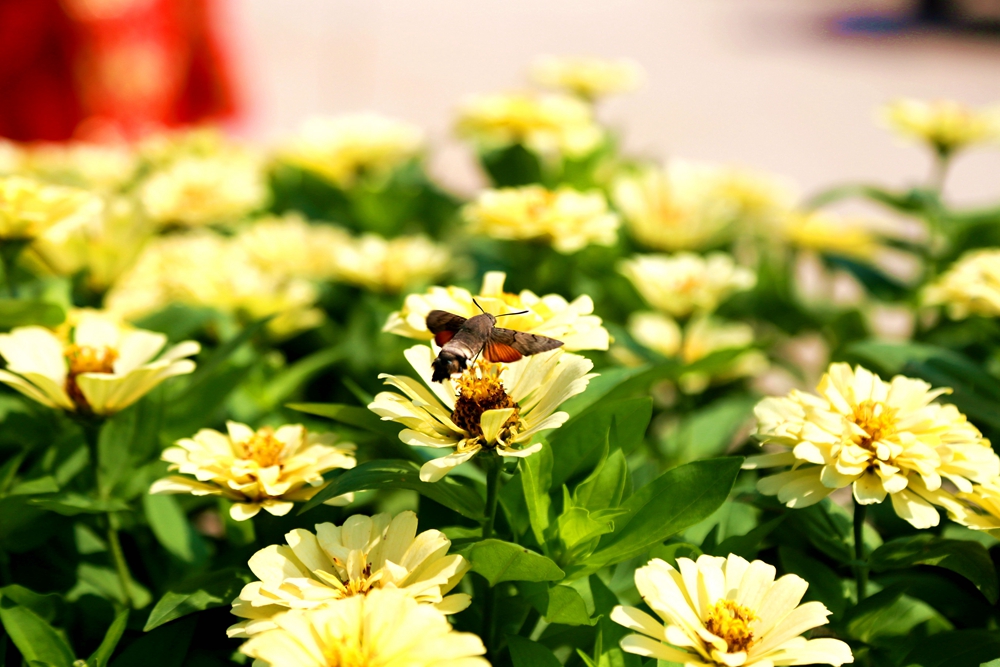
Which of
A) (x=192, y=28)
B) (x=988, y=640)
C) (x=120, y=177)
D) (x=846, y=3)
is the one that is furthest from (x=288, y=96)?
(x=846, y=3)

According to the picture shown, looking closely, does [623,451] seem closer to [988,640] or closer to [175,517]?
[988,640]

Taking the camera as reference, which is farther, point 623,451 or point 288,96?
point 288,96

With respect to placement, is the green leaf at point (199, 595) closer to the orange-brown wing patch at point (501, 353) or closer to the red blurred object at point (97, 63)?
the orange-brown wing patch at point (501, 353)

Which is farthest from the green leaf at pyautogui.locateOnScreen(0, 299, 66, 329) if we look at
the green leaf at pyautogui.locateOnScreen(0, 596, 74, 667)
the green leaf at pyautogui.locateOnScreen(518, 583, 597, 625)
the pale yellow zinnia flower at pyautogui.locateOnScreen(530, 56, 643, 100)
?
the pale yellow zinnia flower at pyautogui.locateOnScreen(530, 56, 643, 100)

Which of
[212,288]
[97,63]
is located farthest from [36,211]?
[97,63]

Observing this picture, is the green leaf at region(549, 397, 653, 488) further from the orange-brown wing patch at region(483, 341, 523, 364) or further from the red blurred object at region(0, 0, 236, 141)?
the red blurred object at region(0, 0, 236, 141)

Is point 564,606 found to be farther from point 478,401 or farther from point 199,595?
point 199,595
